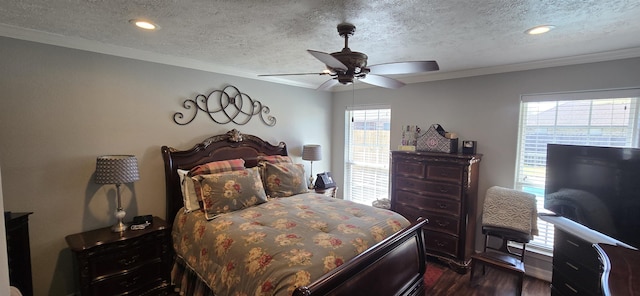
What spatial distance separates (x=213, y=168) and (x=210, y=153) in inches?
15.2

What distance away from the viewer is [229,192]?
2641 mm

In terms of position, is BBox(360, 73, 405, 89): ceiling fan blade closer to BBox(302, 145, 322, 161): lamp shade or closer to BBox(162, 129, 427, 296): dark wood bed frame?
BBox(162, 129, 427, 296): dark wood bed frame

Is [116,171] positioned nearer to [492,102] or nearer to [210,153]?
[210,153]

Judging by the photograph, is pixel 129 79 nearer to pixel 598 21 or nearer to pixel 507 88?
pixel 598 21

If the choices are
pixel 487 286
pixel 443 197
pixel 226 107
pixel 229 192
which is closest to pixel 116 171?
pixel 229 192

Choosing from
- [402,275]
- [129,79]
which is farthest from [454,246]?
[129,79]

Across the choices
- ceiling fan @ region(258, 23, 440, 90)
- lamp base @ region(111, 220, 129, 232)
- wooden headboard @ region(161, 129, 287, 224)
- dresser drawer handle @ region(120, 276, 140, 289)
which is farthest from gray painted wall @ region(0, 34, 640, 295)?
ceiling fan @ region(258, 23, 440, 90)

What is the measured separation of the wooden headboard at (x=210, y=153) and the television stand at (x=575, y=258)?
317cm

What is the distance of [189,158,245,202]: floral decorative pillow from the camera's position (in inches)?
106

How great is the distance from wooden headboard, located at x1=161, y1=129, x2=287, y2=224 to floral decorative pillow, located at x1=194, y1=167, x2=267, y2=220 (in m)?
0.47

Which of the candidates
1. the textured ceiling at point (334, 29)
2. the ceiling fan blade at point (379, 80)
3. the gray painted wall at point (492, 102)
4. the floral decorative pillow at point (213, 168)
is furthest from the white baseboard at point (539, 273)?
the floral decorative pillow at point (213, 168)

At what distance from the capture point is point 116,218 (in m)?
2.61

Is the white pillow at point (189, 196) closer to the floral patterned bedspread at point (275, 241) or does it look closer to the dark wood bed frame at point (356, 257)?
the floral patterned bedspread at point (275, 241)

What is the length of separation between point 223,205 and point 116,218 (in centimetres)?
104
